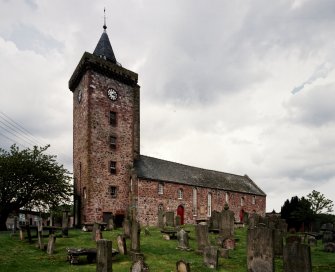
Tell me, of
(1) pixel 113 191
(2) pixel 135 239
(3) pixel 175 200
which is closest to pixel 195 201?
(3) pixel 175 200

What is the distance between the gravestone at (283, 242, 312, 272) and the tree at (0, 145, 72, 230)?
2426 cm

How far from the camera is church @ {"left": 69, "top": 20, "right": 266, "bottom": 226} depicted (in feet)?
101

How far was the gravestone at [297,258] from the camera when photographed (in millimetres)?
8203

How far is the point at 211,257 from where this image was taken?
12.2 metres

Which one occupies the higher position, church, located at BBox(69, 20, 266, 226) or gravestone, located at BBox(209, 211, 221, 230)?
church, located at BBox(69, 20, 266, 226)

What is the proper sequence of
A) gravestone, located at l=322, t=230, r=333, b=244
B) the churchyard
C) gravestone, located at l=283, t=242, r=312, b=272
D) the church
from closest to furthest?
gravestone, located at l=283, t=242, r=312, b=272 → the churchyard → gravestone, located at l=322, t=230, r=333, b=244 → the church

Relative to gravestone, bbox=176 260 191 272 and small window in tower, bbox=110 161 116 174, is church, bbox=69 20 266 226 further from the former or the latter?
gravestone, bbox=176 260 191 272

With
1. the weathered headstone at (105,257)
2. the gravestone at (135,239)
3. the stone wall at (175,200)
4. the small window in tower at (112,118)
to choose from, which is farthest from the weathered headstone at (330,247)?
the small window in tower at (112,118)

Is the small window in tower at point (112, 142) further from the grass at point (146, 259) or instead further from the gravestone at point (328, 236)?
the gravestone at point (328, 236)

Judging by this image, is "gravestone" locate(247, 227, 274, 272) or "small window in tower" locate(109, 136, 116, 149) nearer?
"gravestone" locate(247, 227, 274, 272)

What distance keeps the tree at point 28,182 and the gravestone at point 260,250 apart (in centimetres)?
2204

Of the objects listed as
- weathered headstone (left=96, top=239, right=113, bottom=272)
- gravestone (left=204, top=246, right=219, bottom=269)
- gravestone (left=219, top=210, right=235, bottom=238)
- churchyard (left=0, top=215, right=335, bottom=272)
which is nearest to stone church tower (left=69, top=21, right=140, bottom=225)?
churchyard (left=0, top=215, right=335, bottom=272)

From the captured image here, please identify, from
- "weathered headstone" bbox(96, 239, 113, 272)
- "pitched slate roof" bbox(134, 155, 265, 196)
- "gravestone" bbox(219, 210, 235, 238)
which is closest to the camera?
"weathered headstone" bbox(96, 239, 113, 272)

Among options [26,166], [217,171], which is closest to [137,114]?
[26,166]
